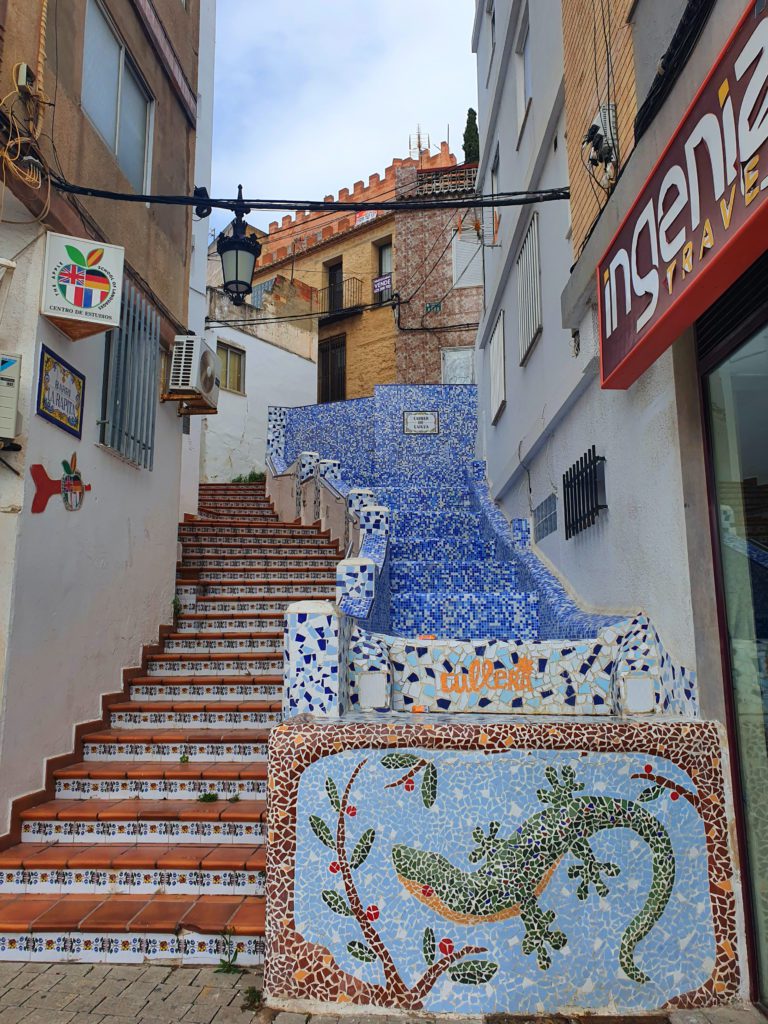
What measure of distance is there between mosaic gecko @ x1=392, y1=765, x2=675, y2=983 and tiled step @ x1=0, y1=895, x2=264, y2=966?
3.36 ft

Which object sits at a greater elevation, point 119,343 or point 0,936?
point 119,343

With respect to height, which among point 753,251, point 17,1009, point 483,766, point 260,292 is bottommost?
point 17,1009

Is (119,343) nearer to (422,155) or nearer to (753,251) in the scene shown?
(753,251)

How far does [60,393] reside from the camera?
480 cm

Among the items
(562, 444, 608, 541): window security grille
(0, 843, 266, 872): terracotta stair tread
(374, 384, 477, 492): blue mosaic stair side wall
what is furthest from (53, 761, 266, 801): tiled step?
(374, 384, 477, 492): blue mosaic stair side wall

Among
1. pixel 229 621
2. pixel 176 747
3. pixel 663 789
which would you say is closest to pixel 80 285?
pixel 176 747

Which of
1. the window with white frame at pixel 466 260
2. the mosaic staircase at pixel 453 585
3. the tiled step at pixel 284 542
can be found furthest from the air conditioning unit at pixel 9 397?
the window with white frame at pixel 466 260

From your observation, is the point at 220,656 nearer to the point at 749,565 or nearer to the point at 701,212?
the point at 749,565

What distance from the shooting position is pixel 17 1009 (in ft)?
9.80

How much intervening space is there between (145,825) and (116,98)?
18.5ft

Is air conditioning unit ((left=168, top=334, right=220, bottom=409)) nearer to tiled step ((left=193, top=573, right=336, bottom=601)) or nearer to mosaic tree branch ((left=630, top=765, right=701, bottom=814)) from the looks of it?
tiled step ((left=193, top=573, right=336, bottom=601))

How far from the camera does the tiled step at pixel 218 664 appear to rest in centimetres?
604

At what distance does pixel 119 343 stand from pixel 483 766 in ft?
14.9

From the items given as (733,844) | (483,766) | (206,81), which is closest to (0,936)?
(483,766)
